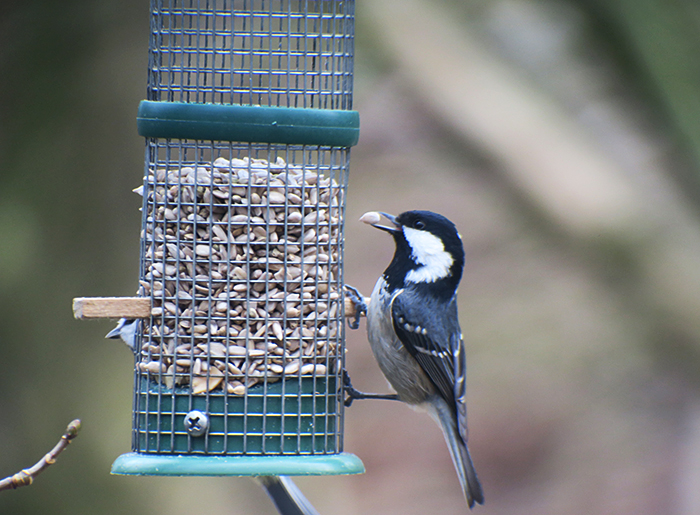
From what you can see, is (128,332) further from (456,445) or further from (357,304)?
(456,445)

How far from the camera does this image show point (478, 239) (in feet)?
A: 23.1

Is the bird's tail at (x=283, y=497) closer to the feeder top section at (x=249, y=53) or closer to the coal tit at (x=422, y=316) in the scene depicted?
the coal tit at (x=422, y=316)

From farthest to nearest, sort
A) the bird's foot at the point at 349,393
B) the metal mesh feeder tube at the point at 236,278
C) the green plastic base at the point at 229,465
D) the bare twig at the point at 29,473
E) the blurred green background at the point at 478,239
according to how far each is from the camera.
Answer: the blurred green background at the point at 478,239, the bird's foot at the point at 349,393, the metal mesh feeder tube at the point at 236,278, the green plastic base at the point at 229,465, the bare twig at the point at 29,473

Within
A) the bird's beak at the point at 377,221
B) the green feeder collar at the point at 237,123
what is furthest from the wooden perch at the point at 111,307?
the bird's beak at the point at 377,221

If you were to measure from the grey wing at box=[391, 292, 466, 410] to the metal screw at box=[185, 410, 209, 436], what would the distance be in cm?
127

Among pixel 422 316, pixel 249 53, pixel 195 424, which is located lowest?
pixel 195 424

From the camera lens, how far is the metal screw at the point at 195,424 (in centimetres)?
359

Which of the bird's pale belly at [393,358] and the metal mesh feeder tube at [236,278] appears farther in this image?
the bird's pale belly at [393,358]

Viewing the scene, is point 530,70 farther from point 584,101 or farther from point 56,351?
point 56,351

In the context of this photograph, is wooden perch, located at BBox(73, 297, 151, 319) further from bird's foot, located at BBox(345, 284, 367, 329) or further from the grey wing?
the grey wing

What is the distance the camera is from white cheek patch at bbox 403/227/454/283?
4.54 m

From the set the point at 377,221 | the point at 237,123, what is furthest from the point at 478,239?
the point at 237,123

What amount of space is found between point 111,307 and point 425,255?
5.74 feet

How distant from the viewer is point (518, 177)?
6410 millimetres
